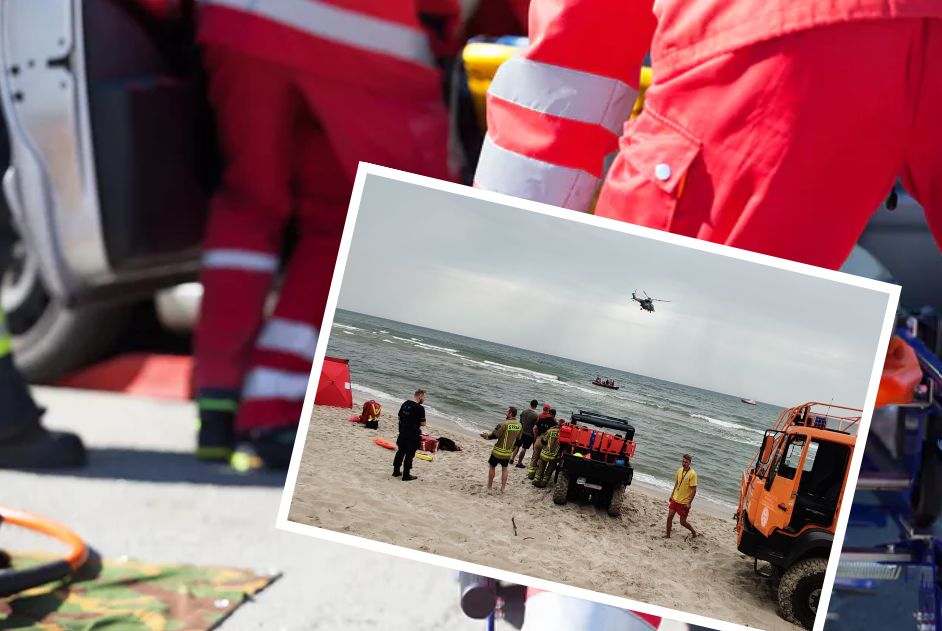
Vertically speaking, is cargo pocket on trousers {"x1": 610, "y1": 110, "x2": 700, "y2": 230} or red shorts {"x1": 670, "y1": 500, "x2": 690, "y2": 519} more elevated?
cargo pocket on trousers {"x1": 610, "y1": 110, "x2": 700, "y2": 230}

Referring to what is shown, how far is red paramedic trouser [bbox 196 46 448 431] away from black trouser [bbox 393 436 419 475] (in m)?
1.62

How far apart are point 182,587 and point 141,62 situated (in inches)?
59.5

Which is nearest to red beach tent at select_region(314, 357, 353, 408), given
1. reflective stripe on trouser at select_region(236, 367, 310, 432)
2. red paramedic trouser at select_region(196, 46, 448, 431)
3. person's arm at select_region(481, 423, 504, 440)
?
person's arm at select_region(481, 423, 504, 440)

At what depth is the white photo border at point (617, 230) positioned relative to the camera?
3.31 ft

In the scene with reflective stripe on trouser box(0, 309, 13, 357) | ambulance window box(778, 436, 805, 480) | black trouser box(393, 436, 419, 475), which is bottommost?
reflective stripe on trouser box(0, 309, 13, 357)

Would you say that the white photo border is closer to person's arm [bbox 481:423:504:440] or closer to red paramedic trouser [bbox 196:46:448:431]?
person's arm [bbox 481:423:504:440]

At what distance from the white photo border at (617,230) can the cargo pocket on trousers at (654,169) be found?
165mm

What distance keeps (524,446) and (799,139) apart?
1.63 feet

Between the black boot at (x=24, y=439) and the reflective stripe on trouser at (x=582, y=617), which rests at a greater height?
the reflective stripe on trouser at (x=582, y=617)

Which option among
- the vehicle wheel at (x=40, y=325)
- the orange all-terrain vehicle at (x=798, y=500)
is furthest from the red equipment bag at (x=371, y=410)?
the vehicle wheel at (x=40, y=325)

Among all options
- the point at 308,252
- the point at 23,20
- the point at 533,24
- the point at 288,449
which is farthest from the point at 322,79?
the point at 533,24

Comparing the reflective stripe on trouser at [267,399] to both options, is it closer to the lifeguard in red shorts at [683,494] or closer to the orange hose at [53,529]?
the orange hose at [53,529]

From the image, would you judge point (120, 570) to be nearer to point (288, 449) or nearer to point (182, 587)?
point (182, 587)

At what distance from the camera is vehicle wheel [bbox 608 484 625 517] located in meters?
1.04
